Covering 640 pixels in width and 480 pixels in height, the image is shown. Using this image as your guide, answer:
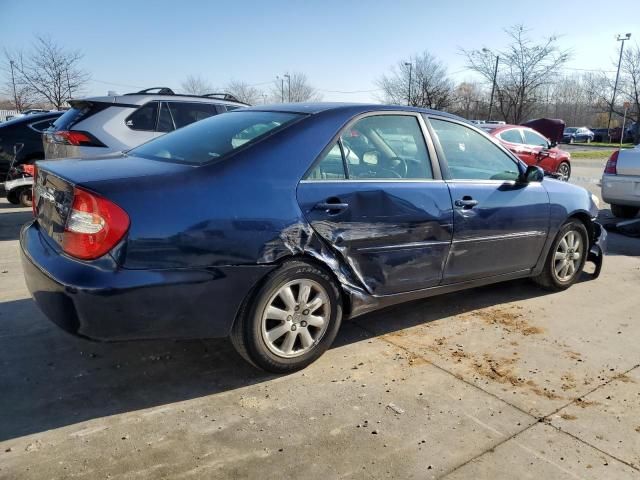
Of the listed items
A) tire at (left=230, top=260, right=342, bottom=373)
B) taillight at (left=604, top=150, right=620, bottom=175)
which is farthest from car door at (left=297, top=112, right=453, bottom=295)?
taillight at (left=604, top=150, right=620, bottom=175)

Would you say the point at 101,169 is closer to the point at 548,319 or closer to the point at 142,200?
the point at 142,200

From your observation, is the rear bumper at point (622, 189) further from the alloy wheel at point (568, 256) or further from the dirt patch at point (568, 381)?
the dirt patch at point (568, 381)

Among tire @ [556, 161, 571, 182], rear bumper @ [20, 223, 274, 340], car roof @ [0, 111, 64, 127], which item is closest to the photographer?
rear bumper @ [20, 223, 274, 340]

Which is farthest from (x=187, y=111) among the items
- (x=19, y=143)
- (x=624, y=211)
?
(x=624, y=211)

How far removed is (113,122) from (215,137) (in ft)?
13.3

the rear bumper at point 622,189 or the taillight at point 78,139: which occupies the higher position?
the taillight at point 78,139

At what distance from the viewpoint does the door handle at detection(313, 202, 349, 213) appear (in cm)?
318

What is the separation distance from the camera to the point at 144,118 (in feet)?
23.6

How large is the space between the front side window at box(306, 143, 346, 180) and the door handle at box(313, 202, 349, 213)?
0.17 metres

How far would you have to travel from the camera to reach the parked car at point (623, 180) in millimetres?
8375

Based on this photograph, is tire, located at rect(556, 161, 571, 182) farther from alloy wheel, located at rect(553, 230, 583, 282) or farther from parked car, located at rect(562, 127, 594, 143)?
parked car, located at rect(562, 127, 594, 143)

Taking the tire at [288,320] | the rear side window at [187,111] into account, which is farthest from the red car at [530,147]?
the tire at [288,320]

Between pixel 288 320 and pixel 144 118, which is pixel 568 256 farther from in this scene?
pixel 144 118

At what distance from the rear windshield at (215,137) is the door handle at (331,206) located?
0.54m
